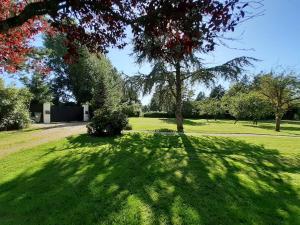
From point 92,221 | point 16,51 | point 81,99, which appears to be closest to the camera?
point 92,221

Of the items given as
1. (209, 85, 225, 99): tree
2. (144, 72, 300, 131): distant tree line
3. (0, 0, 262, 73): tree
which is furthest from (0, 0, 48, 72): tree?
(209, 85, 225, 99): tree

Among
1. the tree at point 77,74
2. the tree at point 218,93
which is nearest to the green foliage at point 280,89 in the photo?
the tree at point 77,74

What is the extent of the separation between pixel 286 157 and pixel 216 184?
5.14m

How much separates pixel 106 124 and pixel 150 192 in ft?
30.2

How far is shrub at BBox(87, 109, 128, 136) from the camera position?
Answer: 1466 centimetres

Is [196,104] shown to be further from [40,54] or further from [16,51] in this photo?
[16,51]

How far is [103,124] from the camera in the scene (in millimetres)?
14602

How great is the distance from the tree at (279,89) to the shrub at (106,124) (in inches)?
698

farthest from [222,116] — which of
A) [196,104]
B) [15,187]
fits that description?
[15,187]

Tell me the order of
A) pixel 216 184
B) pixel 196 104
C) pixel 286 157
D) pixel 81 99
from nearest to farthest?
pixel 216 184
pixel 286 157
pixel 81 99
pixel 196 104

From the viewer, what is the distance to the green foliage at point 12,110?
1933 cm

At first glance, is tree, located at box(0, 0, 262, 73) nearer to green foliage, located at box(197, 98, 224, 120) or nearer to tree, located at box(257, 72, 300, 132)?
tree, located at box(257, 72, 300, 132)

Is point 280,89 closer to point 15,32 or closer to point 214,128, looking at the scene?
point 214,128

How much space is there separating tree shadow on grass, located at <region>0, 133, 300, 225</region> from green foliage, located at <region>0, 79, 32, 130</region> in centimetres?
1202
